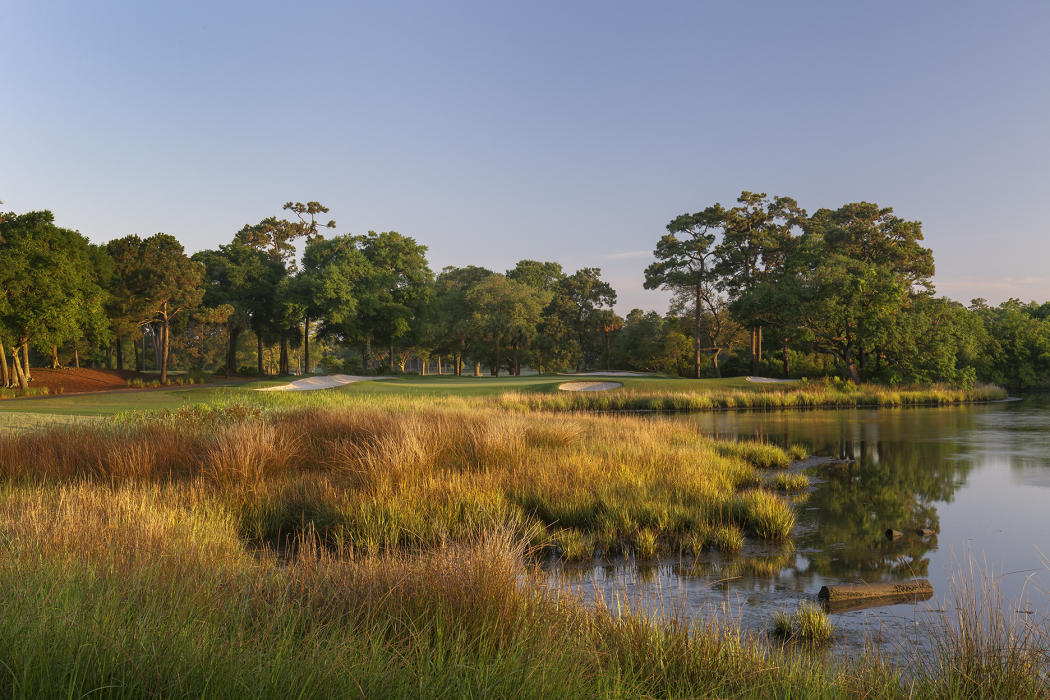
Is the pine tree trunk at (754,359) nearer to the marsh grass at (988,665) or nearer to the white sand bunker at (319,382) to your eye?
the white sand bunker at (319,382)

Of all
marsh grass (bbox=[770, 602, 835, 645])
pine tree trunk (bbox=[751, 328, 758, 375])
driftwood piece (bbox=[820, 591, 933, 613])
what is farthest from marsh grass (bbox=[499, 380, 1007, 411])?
marsh grass (bbox=[770, 602, 835, 645])

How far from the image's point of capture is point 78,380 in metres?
37.1

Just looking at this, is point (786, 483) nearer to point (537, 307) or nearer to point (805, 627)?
point (805, 627)

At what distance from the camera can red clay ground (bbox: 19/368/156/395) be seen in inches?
1374

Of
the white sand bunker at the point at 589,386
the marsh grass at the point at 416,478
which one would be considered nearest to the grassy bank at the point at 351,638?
the marsh grass at the point at 416,478

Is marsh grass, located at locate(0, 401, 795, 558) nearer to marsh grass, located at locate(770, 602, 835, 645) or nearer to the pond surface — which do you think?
the pond surface

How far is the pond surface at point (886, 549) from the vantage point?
608 centimetres

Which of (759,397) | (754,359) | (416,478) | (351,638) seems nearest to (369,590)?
(351,638)

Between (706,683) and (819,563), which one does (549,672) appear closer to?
(706,683)

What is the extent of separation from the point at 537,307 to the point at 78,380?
116 ft

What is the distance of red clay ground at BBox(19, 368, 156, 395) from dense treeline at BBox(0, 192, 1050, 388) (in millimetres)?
1304

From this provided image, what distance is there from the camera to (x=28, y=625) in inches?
125

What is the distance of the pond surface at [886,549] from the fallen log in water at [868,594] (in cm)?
11

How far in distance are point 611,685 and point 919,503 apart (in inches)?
393
